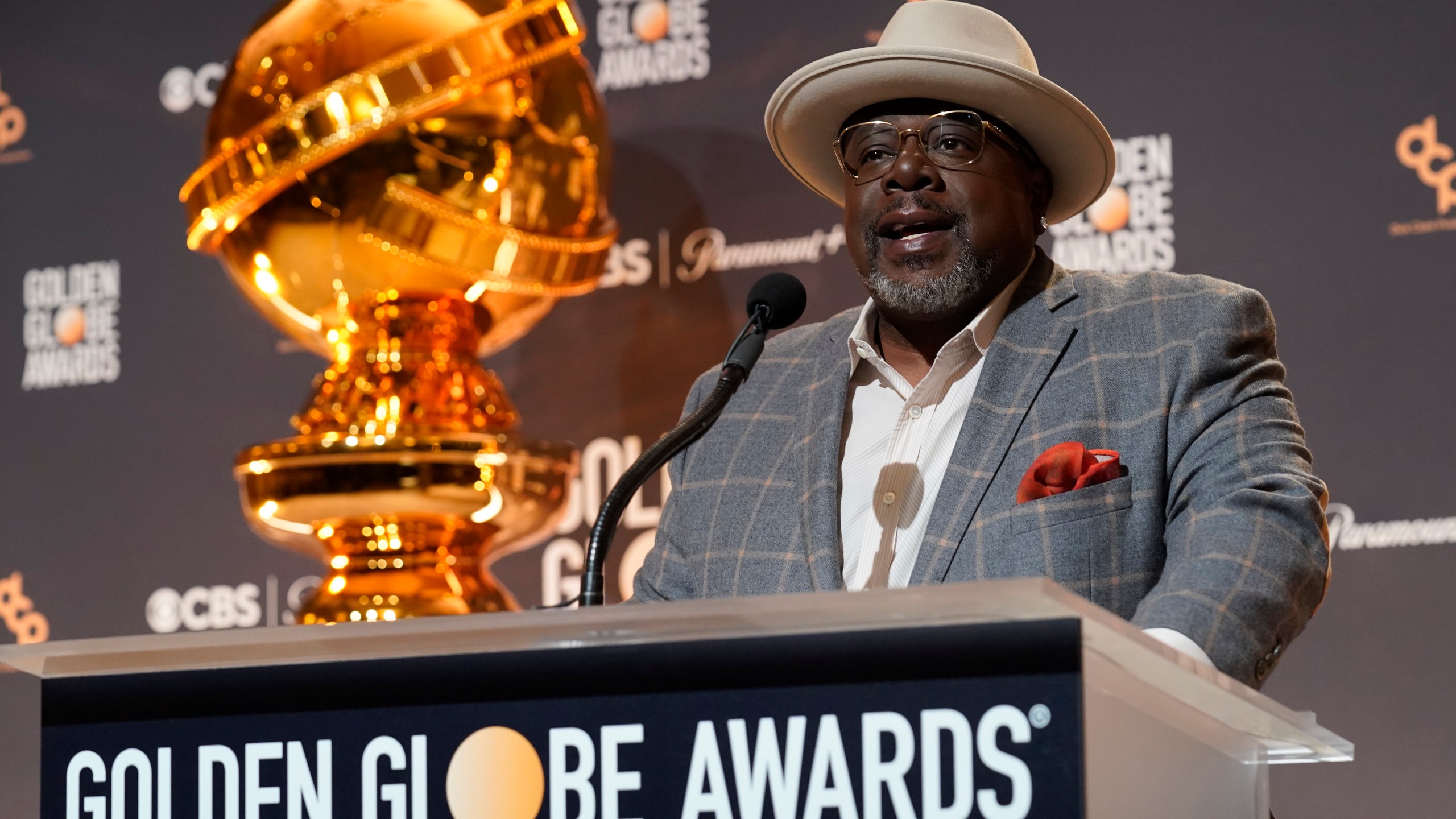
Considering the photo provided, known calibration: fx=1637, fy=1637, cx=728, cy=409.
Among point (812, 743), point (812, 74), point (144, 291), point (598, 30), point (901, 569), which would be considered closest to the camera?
point (812, 743)

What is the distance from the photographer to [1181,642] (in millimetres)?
1437

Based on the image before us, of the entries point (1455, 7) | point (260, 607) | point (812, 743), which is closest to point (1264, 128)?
point (1455, 7)

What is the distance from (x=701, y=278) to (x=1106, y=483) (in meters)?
1.44

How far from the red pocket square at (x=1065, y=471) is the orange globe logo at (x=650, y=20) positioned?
1.70 metres

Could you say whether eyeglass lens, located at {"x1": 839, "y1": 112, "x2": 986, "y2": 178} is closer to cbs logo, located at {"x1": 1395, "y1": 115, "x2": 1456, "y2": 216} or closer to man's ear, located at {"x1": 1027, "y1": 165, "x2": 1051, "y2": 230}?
man's ear, located at {"x1": 1027, "y1": 165, "x2": 1051, "y2": 230}

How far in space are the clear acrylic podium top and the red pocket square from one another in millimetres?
459

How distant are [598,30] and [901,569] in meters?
1.70

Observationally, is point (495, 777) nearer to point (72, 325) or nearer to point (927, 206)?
point (927, 206)

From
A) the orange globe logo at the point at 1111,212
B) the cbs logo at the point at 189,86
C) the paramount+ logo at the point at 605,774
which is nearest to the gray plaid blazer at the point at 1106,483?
the paramount+ logo at the point at 605,774

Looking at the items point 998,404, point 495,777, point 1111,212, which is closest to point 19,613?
point 1111,212

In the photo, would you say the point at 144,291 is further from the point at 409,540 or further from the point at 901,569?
the point at 901,569

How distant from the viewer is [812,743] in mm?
1053

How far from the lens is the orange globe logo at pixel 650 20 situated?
3.18m

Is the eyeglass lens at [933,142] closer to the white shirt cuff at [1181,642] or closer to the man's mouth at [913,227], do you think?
the man's mouth at [913,227]
